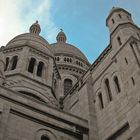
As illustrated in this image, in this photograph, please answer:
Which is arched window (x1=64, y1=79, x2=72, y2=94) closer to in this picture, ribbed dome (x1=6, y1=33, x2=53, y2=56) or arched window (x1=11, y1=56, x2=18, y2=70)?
ribbed dome (x1=6, y1=33, x2=53, y2=56)

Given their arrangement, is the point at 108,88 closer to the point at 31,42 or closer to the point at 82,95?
the point at 82,95

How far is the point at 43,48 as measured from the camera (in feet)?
100

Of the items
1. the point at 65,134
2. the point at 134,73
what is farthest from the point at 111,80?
the point at 65,134

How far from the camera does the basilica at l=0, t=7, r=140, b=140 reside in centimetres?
1628

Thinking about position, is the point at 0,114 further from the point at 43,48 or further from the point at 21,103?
the point at 43,48

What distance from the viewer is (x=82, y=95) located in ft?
73.0

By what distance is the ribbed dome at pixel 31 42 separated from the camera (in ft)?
97.3

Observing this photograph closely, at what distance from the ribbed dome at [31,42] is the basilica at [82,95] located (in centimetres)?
29

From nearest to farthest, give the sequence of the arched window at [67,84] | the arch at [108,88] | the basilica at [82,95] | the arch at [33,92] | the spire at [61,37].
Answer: the basilica at [82,95]
the arch at [108,88]
the arch at [33,92]
the arched window at [67,84]
the spire at [61,37]

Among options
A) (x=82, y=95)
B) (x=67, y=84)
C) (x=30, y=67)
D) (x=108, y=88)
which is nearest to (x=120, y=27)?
(x=108, y=88)

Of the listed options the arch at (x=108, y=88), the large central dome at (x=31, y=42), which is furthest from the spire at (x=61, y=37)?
the arch at (x=108, y=88)

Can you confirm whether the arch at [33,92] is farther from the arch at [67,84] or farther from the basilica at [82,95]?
the arch at [67,84]

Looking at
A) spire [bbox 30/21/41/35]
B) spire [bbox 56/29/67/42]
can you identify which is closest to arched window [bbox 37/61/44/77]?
spire [bbox 30/21/41/35]

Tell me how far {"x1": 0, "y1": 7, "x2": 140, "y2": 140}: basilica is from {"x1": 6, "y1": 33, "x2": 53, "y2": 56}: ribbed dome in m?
0.29
